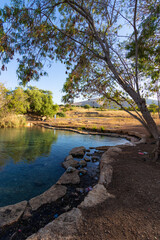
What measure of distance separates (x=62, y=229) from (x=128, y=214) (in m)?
1.19

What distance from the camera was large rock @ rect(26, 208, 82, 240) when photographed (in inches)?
63.9

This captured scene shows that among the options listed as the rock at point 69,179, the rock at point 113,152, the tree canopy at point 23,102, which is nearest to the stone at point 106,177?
the rock at point 69,179

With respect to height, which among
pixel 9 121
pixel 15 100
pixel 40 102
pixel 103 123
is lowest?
pixel 103 123

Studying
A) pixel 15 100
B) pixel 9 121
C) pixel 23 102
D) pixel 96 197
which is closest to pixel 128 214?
pixel 96 197

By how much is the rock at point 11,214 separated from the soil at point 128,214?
5.08 feet

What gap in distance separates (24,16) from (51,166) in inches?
255

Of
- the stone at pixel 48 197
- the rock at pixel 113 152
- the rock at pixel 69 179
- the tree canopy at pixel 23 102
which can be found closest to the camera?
the stone at pixel 48 197

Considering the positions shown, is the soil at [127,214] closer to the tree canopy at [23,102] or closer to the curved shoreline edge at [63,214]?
the curved shoreline edge at [63,214]

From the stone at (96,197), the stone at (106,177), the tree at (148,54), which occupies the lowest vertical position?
the stone at (106,177)

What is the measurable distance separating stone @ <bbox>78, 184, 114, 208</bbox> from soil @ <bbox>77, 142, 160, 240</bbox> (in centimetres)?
12

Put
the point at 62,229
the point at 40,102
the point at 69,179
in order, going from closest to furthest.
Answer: the point at 62,229 < the point at 69,179 < the point at 40,102

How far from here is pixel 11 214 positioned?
2477mm

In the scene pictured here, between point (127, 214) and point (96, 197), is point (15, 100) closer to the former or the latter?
point (96, 197)

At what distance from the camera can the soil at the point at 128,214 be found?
1.68m
